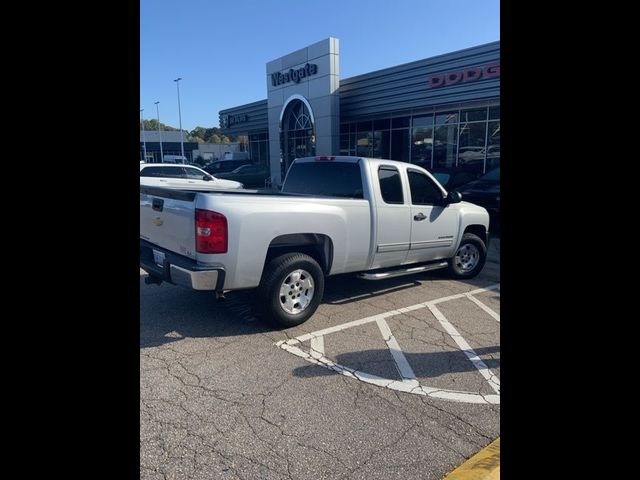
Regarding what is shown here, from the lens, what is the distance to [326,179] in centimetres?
627

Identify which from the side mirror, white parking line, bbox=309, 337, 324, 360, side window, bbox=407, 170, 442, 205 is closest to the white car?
side window, bbox=407, 170, 442, 205

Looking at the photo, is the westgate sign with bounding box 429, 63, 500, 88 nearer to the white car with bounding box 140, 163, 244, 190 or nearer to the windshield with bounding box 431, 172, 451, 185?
the windshield with bounding box 431, 172, 451, 185

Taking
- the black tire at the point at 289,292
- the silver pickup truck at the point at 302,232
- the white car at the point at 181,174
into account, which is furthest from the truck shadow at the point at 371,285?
the white car at the point at 181,174

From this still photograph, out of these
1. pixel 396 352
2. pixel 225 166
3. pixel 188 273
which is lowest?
pixel 396 352

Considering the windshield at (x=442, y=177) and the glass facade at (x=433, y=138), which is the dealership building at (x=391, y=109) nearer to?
the glass facade at (x=433, y=138)

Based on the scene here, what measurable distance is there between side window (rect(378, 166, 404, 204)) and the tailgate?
251 cm

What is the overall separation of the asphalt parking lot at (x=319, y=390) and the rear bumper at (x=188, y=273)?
0.62 metres

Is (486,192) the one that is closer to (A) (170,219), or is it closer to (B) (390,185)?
(B) (390,185)

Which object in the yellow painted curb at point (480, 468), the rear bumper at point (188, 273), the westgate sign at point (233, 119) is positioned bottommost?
the yellow painted curb at point (480, 468)

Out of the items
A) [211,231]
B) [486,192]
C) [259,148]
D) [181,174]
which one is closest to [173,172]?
[181,174]

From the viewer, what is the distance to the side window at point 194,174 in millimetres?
15619

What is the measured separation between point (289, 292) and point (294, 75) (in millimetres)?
20213
